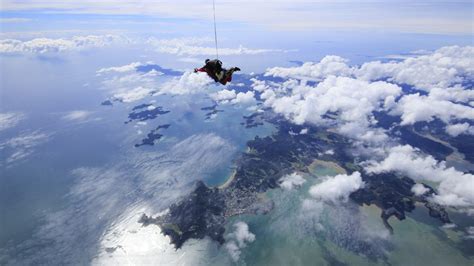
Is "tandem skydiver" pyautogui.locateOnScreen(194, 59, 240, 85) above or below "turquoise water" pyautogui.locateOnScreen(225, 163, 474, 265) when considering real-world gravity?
above

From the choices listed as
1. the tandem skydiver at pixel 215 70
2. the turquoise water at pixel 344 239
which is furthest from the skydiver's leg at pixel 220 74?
the turquoise water at pixel 344 239

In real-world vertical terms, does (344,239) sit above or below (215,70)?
below

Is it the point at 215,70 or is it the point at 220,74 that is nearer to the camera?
the point at 215,70

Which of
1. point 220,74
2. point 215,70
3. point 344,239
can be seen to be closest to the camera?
point 215,70

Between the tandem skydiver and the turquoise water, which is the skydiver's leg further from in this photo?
the turquoise water

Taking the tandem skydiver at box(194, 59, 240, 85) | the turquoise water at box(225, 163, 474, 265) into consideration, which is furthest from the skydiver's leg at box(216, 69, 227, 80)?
the turquoise water at box(225, 163, 474, 265)

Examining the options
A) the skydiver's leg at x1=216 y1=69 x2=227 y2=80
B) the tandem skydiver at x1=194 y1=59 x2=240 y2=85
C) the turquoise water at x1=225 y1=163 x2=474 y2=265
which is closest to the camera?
the tandem skydiver at x1=194 y1=59 x2=240 y2=85

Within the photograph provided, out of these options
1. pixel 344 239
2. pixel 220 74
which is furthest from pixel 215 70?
pixel 344 239

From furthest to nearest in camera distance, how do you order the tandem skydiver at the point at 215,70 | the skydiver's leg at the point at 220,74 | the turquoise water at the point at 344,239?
the turquoise water at the point at 344,239 → the skydiver's leg at the point at 220,74 → the tandem skydiver at the point at 215,70

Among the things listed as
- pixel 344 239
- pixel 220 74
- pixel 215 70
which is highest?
pixel 215 70

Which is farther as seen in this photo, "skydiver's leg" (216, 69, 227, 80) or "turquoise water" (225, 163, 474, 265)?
"turquoise water" (225, 163, 474, 265)

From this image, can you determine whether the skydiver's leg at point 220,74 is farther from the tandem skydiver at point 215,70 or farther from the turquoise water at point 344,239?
the turquoise water at point 344,239

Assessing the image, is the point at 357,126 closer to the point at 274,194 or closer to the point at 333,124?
the point at 333,124

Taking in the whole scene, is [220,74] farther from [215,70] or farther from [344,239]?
[344,239]
